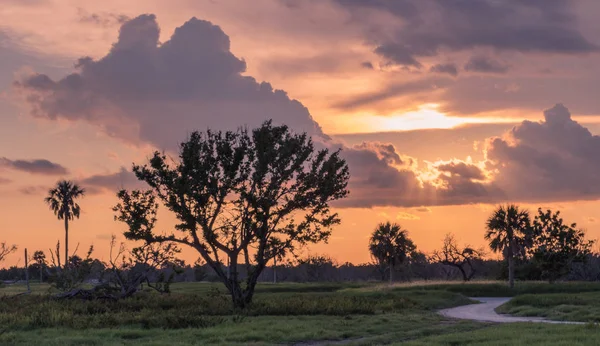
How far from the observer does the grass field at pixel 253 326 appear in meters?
31.8

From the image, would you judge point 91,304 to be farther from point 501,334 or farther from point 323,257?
point 323,257

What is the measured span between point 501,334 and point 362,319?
44.6 ft

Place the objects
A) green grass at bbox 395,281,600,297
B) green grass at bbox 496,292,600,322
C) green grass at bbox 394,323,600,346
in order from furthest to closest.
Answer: green grass at bbox 395,281,600,297, green grass at bbox 496,292,600,322, green grass at bbox 394,323,600,346

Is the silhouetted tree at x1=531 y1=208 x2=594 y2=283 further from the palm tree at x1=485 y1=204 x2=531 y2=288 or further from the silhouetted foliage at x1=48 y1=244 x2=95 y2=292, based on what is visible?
the silhouetted foliage at x1=48 y1=244 x2=95 y2=292

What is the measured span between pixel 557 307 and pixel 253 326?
27066 millimetres

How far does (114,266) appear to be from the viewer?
60.2m

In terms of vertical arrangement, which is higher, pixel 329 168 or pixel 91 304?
pixel 329 168

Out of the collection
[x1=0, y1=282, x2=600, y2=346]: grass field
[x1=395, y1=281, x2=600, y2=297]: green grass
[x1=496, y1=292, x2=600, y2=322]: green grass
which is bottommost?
[x1=395, y1=281, x2=600, y2=297]: green grass

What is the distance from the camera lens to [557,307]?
2132 inches

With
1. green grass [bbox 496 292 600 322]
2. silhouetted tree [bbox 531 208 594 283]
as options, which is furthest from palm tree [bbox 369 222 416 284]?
green grass [bbox 496 292 600 322]

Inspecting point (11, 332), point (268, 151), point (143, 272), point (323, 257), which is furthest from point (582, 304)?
point (323, 257)

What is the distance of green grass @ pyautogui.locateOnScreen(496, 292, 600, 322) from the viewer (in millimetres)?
47344

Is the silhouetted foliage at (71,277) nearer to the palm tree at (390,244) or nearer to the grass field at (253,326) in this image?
the grass field at (253,326)

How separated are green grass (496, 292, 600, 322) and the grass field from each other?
63 cm
